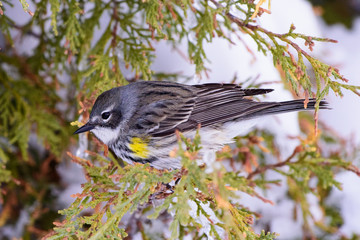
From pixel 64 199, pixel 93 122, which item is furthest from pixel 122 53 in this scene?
pixel 64 199

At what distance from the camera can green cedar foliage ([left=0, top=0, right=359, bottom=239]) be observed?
2.03 meters

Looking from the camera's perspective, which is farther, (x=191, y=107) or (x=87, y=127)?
(x=191, y=107)

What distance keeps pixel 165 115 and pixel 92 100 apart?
1.42 feet

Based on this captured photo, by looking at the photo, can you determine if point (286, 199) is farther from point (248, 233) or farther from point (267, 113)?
point (248, 233)

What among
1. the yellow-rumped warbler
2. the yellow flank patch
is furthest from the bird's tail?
the yellow flank patch

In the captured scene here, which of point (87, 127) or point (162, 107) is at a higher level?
point (162, 107)

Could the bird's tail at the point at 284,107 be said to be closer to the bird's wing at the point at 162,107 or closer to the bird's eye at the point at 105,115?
the bird's wing at the point at 162,107

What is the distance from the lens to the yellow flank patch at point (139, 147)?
230 cm

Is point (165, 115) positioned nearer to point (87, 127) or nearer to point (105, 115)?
point (105, 115)

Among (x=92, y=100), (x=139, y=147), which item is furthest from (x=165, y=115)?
(x=92, y=100)

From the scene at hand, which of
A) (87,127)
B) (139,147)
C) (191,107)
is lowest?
(139,147)

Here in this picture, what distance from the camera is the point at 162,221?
2.81 meters

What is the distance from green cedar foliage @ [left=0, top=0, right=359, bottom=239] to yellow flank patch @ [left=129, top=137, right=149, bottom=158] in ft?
0.39

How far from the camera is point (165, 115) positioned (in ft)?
8.02
